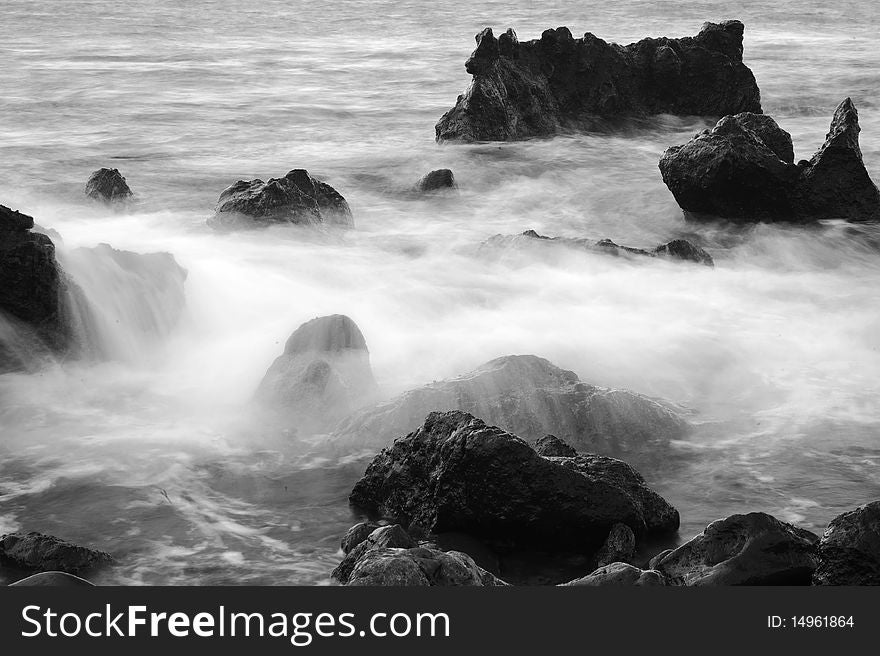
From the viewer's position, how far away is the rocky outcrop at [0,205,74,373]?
985 cm

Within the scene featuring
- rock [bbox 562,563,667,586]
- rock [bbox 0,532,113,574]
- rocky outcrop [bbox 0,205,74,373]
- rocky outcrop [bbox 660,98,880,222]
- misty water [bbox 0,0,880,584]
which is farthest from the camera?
rocky outcrop [bbox 660,98,880,222]

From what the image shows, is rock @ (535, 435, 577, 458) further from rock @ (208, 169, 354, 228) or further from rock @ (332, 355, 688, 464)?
rock @ (208, 169, 354, 228)

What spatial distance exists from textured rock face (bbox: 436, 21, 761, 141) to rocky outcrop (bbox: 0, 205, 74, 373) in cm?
1044

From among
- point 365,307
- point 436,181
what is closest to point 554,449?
point 365,307

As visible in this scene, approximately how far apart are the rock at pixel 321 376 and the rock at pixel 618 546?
9.20ft

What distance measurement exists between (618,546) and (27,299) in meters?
5.89

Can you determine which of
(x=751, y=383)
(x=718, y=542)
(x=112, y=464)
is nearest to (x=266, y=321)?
(x=112, y=464)

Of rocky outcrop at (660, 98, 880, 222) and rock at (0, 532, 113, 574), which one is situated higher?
rocky outcrop at (660, 98, 880, 222)

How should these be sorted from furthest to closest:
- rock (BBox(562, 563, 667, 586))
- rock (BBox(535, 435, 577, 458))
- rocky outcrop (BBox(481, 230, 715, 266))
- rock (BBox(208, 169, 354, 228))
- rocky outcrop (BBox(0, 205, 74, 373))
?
1. rock (BBox(208, 169, 354, 228))
2. rocky outcrop (BBox(481, 230, 715, 266))
3. rocky outcrop (BBox(0, 205, 74, 373))
4. rock (BBox(535, 435, 577, 458))
5. rock (BBox(562, 563, 667, 586))

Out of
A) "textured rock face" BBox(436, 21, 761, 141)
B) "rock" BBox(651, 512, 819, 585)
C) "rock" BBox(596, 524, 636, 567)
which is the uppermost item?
"textured rock face" BBox(436, 21, 761, 141)

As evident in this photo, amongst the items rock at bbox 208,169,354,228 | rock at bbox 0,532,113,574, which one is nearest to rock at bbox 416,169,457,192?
rock at bbox 208,169,354,228

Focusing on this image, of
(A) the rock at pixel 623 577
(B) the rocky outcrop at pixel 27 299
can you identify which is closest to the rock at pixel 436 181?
(B) the rocky outcrop at pixel 27 299

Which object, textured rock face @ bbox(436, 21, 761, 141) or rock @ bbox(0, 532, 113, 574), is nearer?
rock @ bbox(0, 532, 113, 574)

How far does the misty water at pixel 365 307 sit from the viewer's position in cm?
763
